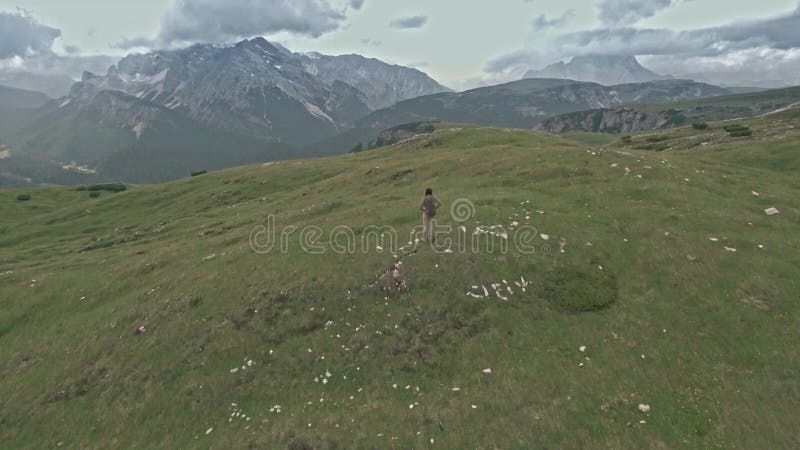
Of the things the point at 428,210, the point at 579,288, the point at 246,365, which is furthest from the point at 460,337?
the point at 246,365

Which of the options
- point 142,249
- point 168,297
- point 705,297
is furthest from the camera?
point 142,249

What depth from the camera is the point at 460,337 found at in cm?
2156

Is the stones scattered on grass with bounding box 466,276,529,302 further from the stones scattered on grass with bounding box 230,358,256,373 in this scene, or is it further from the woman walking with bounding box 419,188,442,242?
the stones scattered on grass with bounding box 230,358,256,373

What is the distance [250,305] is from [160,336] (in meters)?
5.40

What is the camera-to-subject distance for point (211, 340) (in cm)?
2397

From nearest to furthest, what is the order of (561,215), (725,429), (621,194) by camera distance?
(725,429), (561,215), (621,194)

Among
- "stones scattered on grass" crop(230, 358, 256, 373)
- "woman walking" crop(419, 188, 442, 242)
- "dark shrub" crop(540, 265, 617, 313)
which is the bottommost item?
"stones scattered on grass" crop(230, 358, 256, 373)

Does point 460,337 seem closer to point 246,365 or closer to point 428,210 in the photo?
point 428,210

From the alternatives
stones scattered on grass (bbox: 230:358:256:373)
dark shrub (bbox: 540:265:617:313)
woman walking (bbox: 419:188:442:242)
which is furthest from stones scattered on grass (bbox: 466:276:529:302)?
stones scattered on grass (bbox: 230:358:256:373)

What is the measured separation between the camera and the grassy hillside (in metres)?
17.1

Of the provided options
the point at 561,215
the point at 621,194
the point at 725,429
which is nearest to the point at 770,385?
the point at 725,429

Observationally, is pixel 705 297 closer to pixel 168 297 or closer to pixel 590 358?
pixel 590 358

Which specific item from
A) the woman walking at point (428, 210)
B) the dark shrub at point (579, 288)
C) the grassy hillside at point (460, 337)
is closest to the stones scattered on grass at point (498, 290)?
the grassy hillside at point (460, 337)

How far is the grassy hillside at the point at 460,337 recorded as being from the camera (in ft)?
56.1
